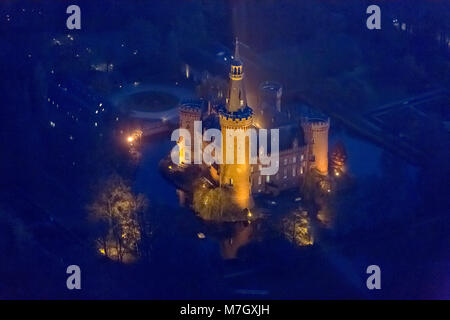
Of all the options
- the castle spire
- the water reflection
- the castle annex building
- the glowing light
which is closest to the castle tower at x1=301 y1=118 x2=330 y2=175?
the castle annex building

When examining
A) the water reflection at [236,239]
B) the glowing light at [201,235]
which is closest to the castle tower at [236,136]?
the water reflection at [236,239]

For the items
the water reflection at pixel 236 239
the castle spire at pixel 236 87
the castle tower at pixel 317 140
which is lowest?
the water reflection at pixel 236 239

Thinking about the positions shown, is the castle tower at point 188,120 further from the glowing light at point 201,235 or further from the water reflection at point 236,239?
the glowing light at point 201,235

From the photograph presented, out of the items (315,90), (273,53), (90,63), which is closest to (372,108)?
(315,90)

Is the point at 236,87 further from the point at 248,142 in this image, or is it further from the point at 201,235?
the point at 201,235

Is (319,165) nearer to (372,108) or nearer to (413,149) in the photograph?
Result: (413,149)
